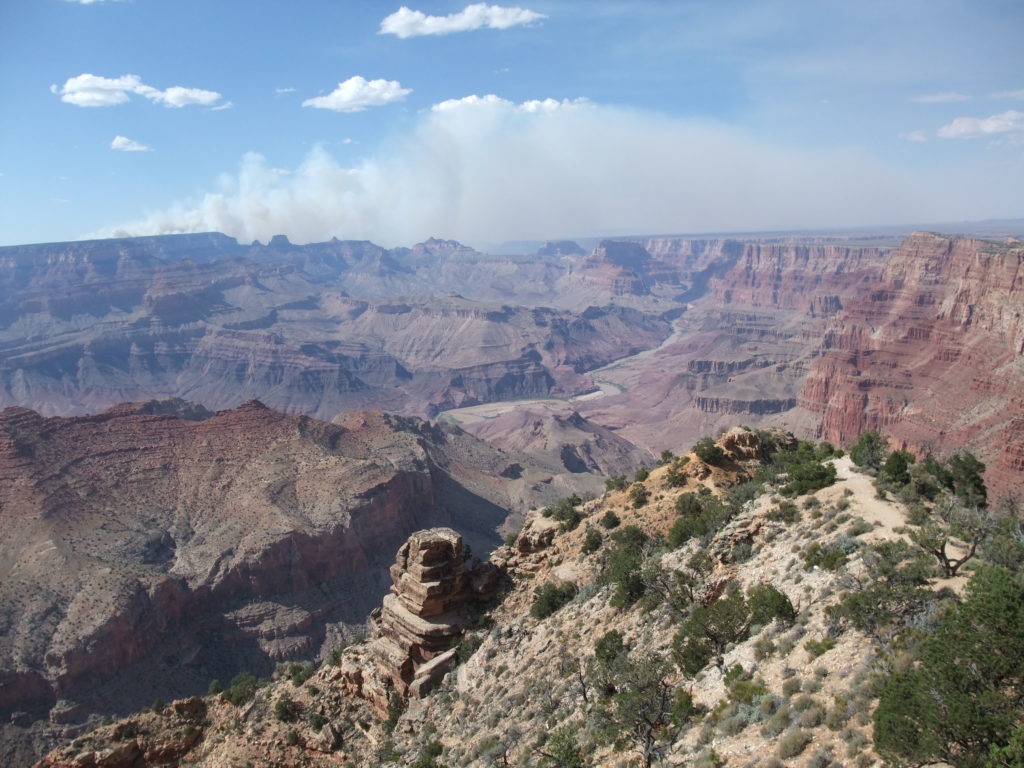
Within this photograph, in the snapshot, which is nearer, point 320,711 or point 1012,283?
point 320,711

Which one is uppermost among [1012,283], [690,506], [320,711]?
[1012,283]

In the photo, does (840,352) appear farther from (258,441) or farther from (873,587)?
(873,587)

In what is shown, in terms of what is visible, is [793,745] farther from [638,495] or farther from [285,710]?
[285,710]

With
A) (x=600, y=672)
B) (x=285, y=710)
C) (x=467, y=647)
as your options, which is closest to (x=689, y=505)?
(x=467, y=647)

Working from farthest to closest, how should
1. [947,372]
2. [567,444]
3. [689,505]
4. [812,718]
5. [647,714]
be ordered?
1. [567,444]
2. [947,372]
3. [689,505]
4. [647,714]
5. [812,718]

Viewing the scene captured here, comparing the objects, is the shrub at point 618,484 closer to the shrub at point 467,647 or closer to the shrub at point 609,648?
the shrub at point 467,647

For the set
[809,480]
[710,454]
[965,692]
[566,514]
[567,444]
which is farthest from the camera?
[567,444]

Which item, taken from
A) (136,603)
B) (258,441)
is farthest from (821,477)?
(258,441)

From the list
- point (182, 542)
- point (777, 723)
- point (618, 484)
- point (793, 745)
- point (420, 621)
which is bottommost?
point (182, 542)
